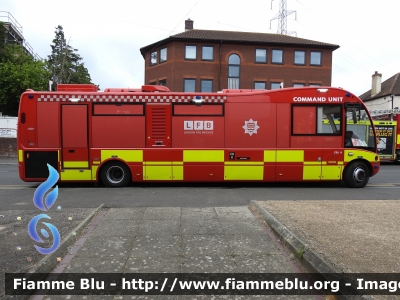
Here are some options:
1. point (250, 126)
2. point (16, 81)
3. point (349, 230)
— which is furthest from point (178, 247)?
point (16, 81)

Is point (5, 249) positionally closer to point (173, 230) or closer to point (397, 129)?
point (173, 230)

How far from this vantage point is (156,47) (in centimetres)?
3281

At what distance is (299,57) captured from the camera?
105 ft

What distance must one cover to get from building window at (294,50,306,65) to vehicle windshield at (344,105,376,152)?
2386 centimetres

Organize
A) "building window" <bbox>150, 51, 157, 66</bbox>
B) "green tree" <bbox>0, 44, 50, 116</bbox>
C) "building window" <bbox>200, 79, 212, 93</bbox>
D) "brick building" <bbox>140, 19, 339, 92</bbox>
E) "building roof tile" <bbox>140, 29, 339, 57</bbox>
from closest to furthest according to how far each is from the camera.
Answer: "green tree" <bbox>0, 44, 50, 116</bbox>
"brick building" <bbox>140, 19, 339, 92</bbox>
"building roof tile" <bbox>140, 29, 339, 57</bbox>
"building window" <bbox>200, 79, 212, 93</bbox>
"building window" <bbox>150, 51, 157, 66</bbox>

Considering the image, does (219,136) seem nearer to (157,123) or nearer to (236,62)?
(157,123)

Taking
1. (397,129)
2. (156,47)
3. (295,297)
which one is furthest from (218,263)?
(156,47)

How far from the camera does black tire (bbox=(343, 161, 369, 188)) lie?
32.4 ft

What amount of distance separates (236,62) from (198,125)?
23.6 meters

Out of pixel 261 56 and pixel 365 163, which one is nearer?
pixel 365 163

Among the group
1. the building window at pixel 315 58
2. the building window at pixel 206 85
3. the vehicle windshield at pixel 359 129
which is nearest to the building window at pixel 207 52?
the building window at pixel 206 85

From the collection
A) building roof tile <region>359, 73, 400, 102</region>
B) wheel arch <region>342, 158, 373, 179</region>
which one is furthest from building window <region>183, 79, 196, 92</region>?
building roof tile <region>359, 73, 400, 102</region>

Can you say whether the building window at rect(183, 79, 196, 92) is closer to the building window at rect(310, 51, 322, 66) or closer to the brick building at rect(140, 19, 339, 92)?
the brick building at rect(140, 19, 339, 92)

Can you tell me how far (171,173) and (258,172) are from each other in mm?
2670
